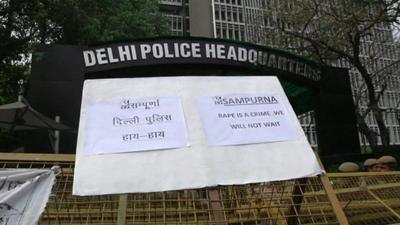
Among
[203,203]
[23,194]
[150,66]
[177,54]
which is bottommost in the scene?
[203,203]

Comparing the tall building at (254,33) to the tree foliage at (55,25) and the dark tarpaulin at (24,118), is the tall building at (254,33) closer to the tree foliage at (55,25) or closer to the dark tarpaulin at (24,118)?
the tree foliage at (55,25)

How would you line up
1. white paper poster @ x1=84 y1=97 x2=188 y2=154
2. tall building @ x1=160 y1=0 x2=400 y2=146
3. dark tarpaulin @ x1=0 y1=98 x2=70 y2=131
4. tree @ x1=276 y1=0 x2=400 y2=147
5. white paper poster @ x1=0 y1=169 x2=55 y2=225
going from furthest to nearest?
tall building @ x1=160 y1=0 x2=400 y2=146, tree @ x1=276 y1=0 x2=400 y2=147, dark tarpaulin @ x1=0 y1=98 x2=70 y2=131, white paper poster @ x1=84 y1=97 x2=188 y2=154, white paper poster @ x1=0 y1=169 x2=55 y2=225

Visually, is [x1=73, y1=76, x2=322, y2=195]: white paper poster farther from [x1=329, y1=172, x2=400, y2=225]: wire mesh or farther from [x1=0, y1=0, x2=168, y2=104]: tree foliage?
[x1=0, y1=0, x2=168, y2=104]: tree foliage

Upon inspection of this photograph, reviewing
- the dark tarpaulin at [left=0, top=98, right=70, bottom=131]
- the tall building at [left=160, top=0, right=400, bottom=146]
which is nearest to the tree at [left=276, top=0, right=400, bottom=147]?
the tall building at [left=160, top=0, right=400, bottom=146]

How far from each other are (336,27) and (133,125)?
15.1m

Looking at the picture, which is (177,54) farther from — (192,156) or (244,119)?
(192,156)

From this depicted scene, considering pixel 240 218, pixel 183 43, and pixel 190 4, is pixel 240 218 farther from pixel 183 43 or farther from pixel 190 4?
pixel 190 4

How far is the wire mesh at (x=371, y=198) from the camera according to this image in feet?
16.3

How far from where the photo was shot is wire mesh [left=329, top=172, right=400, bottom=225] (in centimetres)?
496

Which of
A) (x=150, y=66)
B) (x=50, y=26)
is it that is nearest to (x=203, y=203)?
(x=150, y=66)

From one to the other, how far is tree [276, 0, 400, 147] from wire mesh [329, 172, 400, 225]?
11389 mm

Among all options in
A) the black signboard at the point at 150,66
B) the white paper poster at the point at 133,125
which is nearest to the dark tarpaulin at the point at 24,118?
the black signboard at the point at 150,66

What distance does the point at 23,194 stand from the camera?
3068mm

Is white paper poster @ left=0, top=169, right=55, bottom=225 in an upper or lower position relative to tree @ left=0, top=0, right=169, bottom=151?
lower
